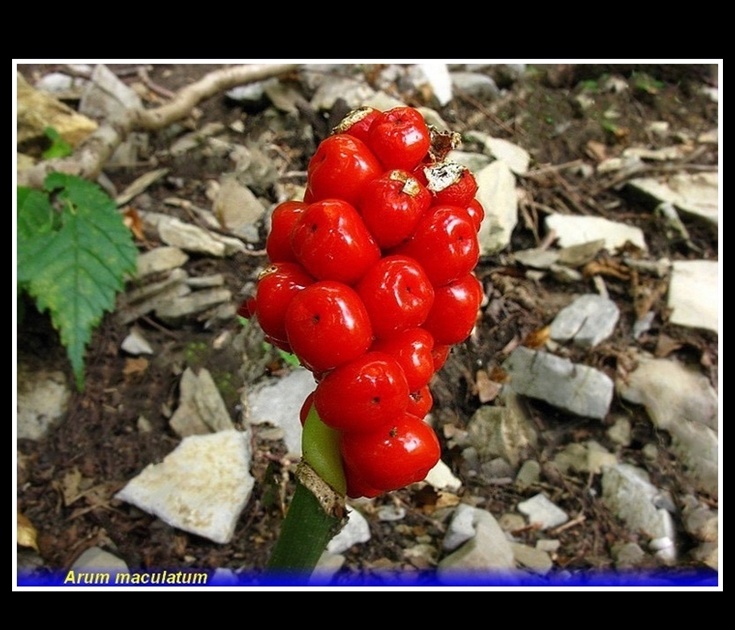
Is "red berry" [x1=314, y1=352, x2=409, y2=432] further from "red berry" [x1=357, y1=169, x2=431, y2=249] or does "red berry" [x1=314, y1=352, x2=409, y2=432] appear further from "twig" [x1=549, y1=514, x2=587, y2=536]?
"twig" [x1=549, y1=514, x2=587, y2=536]

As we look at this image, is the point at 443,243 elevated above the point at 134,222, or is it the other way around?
the point at 443,243

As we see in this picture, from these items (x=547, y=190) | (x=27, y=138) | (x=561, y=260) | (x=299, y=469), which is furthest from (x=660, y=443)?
(x=27, y=138)

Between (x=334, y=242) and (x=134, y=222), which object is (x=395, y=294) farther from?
(x=134, y=222)

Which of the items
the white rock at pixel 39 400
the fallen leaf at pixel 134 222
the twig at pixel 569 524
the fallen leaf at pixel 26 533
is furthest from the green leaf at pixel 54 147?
the twig at pixel 569 524

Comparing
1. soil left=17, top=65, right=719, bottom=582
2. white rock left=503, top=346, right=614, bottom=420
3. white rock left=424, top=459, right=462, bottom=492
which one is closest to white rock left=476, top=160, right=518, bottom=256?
soil left=17, top=65, right=719, bottom=582

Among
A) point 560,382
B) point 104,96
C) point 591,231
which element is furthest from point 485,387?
point 104,96

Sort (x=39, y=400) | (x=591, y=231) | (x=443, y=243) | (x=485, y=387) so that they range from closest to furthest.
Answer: (x=443, y=243) → (x=39, y=400) → (x=485, y=387) → (x=591, y=231)

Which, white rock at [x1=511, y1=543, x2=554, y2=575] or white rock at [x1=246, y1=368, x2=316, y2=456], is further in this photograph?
white rock at [x1=246, y1=368, x2=316, y2=456]
